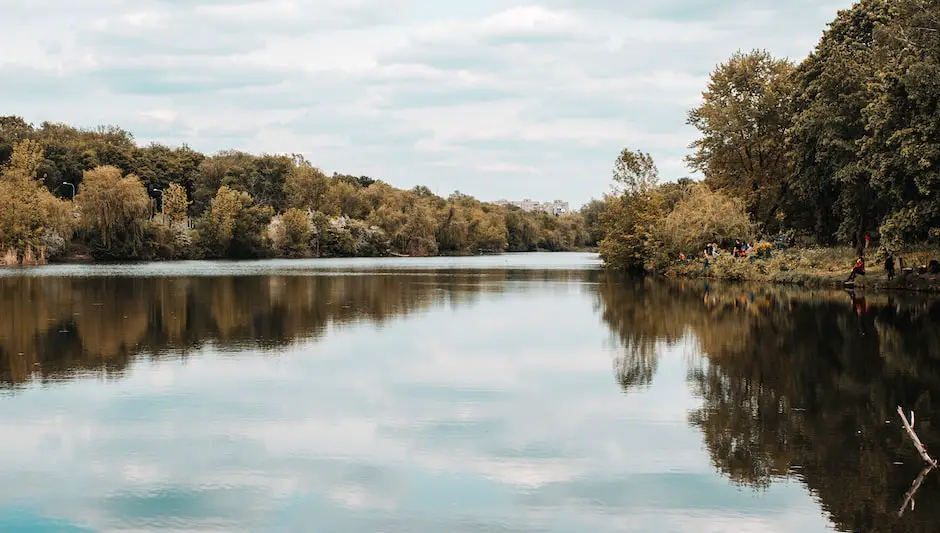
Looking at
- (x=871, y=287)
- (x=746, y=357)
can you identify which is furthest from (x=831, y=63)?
(x=746, y=357)

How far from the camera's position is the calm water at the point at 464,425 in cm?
776

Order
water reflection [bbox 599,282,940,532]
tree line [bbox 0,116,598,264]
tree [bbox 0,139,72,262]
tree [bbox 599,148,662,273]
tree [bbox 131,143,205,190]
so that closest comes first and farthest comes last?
water reflection [bbox 599,282,940,532] → tree [bbox 599,148,662,273] → tree [bbox 0,139,72,262] → tree line [bbox 0,116,598,264] → tree [bbox 131,143,205,190]

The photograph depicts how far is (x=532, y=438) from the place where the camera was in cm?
1049

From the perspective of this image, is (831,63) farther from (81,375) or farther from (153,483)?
(153,483)

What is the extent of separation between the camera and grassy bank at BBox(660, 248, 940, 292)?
113ft

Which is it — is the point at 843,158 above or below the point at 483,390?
above

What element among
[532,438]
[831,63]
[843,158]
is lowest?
[532,438]

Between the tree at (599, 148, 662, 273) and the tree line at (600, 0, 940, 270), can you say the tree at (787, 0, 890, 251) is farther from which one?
the tree at (599, 148, 662, 273)

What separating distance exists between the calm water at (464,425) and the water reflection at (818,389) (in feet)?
0.16

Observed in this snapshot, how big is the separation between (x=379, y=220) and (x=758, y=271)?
7308 centimetres

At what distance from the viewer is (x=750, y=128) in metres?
52.3

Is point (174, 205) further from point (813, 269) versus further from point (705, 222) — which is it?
point (813, 269)

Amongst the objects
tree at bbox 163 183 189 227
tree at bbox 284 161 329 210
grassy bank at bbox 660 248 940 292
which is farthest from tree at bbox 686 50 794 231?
tree at bbox 284 161 329 210

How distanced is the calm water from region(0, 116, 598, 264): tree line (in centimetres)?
5548
